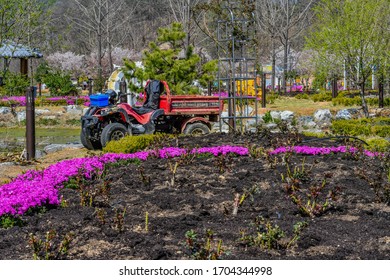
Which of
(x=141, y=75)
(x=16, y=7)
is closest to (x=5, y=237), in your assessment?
(x=16, y=7)

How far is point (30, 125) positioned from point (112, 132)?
1552mm

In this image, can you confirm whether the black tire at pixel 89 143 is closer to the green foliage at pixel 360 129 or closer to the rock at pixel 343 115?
the green foliage at pixel 360 129

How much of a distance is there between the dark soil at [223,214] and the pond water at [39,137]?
7337mm

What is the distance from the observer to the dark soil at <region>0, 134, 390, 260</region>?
15.5ft

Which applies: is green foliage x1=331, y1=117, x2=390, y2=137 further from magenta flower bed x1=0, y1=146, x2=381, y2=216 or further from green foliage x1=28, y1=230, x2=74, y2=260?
green foliage x1=28, y1=230, x2=74, y2=260

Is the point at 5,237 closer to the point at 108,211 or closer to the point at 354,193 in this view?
the point at 108,211

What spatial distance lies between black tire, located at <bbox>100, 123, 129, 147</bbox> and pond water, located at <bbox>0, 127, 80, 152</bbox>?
2589 mm

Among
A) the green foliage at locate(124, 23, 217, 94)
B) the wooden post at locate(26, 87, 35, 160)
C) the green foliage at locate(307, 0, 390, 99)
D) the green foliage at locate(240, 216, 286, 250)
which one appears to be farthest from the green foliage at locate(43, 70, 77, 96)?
the green foliage at locate(240, 216, 286, 250)

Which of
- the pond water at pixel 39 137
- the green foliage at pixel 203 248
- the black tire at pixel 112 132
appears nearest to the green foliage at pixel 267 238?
the green foliage at pixel 203 248

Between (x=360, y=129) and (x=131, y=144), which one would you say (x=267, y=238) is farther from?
(x=360, y=129)

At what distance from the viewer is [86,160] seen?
8.36m

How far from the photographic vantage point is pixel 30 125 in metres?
11.7

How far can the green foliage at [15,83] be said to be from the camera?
22734 mm

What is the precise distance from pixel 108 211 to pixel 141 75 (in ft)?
50.8
